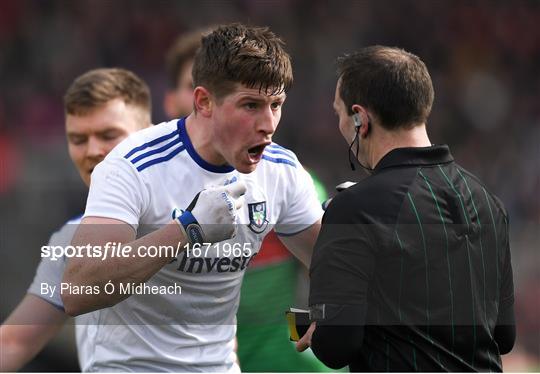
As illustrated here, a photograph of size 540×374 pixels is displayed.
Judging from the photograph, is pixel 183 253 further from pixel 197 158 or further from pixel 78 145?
pixel 78 145

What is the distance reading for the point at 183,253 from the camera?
337 centimetres

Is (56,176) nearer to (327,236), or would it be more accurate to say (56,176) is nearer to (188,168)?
(188,168)

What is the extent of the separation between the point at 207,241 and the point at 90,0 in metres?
7.82

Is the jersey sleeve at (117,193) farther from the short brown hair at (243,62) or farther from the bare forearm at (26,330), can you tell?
the bare forearm at (26,330)

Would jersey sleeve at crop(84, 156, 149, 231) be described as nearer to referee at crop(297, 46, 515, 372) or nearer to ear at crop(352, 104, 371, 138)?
referee at crop(297, 46, 515, 372)

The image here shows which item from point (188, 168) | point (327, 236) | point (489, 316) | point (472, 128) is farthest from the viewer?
point (472, 128)

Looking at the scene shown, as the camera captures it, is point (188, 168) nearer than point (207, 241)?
No

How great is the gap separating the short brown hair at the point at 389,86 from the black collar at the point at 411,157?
4.1 inches

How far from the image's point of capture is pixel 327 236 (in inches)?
114

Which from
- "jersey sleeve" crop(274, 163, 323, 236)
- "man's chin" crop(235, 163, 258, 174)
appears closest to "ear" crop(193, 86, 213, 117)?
"man's chin" crop(235, 163, 258, 174)

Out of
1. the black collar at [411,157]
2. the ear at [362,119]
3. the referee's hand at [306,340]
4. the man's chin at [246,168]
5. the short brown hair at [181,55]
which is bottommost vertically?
the referee's hand at [306,340]

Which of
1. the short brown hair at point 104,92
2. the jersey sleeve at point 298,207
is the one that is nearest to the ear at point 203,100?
the jersey sleeve at point 298,207

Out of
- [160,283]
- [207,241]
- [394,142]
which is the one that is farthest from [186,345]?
[394,142]

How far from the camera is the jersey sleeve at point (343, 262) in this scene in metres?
2.82
